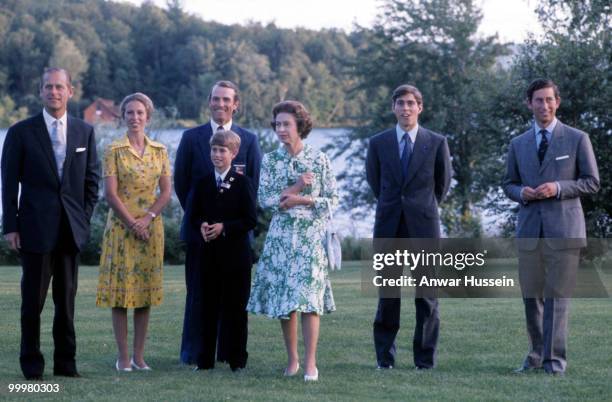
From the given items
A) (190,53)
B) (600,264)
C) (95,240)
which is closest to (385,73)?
(190,53)

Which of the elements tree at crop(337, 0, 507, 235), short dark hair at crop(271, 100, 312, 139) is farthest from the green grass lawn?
tree at crop(337, 0, 507, 235)

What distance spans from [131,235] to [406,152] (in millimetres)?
2435

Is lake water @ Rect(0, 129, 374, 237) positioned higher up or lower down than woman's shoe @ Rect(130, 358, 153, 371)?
higher up

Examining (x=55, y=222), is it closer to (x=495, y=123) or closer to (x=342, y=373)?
(x=342, y=373)

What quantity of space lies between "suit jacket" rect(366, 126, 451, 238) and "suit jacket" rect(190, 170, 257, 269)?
3.73 feet

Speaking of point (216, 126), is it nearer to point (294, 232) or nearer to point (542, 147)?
point (294, 232)

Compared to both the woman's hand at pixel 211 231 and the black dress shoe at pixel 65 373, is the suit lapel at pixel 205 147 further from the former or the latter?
the black dress shoe at pixel 65 373

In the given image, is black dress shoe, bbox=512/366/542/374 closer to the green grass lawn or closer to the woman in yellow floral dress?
the green grass lawn

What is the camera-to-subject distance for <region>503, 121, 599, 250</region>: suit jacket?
28.5 ft

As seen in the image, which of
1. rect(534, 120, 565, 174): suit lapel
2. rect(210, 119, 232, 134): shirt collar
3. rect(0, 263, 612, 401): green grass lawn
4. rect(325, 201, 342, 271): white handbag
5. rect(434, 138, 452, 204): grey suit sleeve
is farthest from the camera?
rect(210, 119, 232, 134): shirt collar

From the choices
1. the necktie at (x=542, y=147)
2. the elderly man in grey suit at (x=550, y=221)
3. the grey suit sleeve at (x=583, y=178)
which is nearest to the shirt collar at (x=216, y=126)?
the elderly man in grey suit at (x=550, y=221)

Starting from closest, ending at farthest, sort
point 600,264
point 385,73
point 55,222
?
point 55,222
point 600,264
point 385,73

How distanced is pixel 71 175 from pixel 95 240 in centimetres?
2397

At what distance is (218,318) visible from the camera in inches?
364
